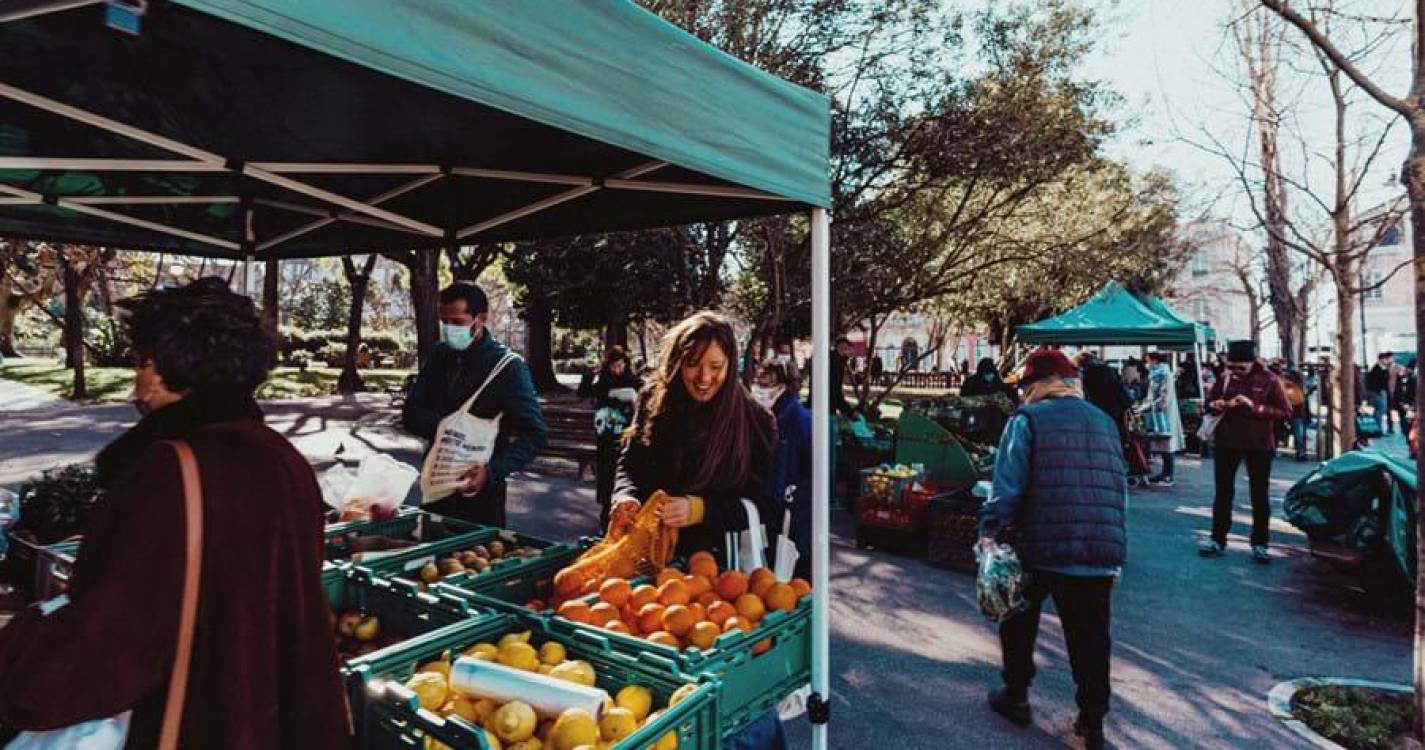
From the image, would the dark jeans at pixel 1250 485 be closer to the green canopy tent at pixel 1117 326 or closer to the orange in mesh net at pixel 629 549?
the green canopy tent at pixel 1117 326

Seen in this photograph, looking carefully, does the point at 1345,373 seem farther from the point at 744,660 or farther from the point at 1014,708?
the point at 744,660

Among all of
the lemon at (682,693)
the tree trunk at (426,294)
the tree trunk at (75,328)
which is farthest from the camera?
the tree trunk at (75,328)

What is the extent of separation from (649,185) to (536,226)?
1.18 metres

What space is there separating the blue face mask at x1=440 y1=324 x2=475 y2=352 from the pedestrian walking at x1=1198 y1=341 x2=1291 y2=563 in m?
6.26

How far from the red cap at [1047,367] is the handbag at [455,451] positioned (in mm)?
2641

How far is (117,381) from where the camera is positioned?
23469 millimetres

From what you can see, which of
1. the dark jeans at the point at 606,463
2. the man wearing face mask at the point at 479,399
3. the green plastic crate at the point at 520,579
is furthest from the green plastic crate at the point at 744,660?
the dark jeans at the point at 606,463

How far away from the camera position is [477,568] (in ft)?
8.91

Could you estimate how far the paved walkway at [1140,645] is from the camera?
3.98 meters

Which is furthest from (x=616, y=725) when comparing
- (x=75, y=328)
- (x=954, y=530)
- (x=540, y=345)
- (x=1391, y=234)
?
(x=75, y=328)

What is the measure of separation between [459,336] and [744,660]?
252cm

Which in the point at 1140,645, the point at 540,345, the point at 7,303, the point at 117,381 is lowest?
the point at 1140,645

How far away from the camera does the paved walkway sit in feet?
13.1

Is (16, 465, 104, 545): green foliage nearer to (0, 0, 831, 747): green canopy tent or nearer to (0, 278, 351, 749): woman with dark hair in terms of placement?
(0, 0, 831, 747): green canopy tent
